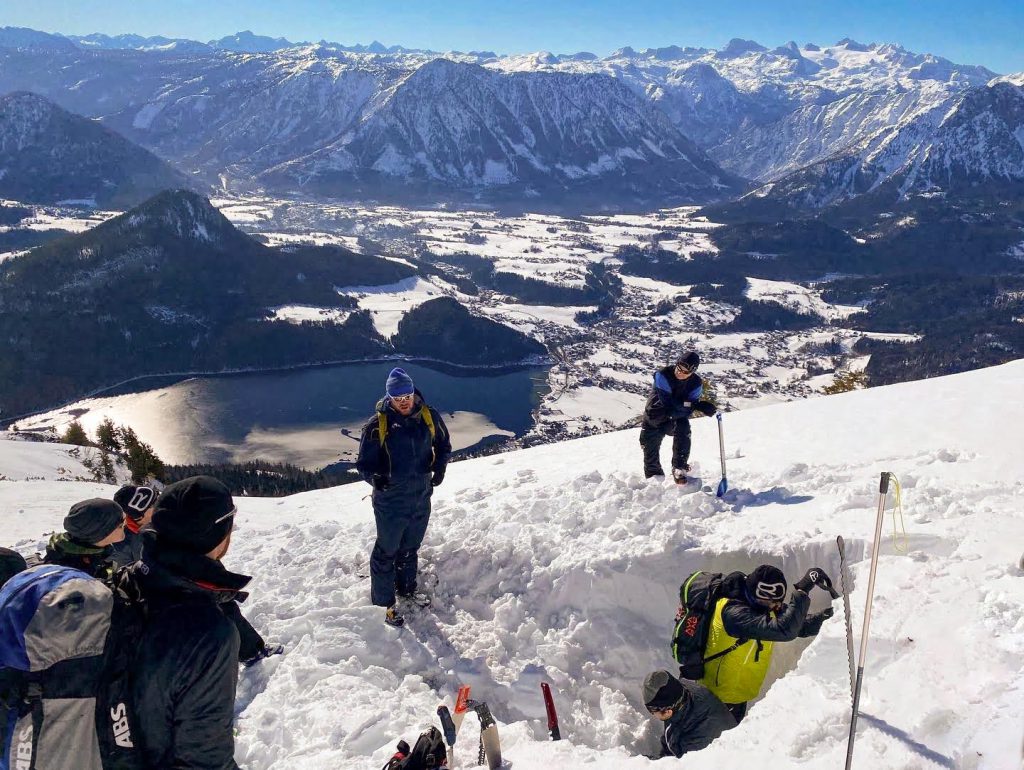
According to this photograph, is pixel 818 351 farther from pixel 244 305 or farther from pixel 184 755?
pixel 184 755

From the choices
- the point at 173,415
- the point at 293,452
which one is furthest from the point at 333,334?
the point at 293,452

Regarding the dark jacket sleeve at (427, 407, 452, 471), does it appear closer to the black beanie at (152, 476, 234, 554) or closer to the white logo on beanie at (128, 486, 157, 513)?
the white logo on beanie at (128, 486, 157, 513)

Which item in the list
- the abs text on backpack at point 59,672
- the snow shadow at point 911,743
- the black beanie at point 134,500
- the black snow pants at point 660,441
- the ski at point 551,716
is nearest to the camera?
the abs text on backpack at point 59,672

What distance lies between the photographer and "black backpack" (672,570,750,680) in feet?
24.6

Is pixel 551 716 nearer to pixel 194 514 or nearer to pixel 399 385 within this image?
pixel 399 385

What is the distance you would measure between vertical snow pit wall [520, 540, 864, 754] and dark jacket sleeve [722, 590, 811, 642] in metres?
1.63

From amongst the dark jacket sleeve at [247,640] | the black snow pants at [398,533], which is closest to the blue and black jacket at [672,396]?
the black snow pants at [398,533]

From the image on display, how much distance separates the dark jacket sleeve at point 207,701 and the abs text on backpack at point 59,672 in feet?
1.05

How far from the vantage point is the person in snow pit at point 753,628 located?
6.88 metres

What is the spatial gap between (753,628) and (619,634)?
3260 mm

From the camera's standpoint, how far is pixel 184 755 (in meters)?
3.69

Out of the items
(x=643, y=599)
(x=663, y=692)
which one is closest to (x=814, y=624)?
(x=663, y=692)

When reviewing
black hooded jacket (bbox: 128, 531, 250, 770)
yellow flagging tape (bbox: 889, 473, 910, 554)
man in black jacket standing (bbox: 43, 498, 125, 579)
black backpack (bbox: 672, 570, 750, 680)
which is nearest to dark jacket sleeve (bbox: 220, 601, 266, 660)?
man in black jacket standing (bbox: 43, 498, 125, 579)

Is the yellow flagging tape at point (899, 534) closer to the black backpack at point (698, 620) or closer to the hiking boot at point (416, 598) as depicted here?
the black backpack at point (698, 620)
